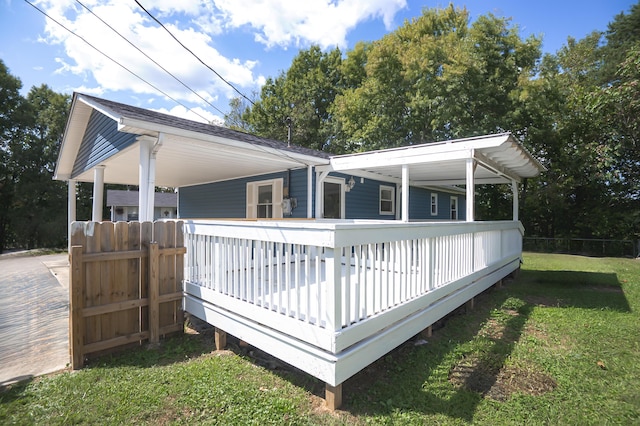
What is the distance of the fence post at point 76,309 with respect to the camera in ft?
9.61

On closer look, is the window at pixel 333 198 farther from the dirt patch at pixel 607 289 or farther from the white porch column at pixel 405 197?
the dirt patch at pixel 607 289

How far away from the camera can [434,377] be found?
281 cm

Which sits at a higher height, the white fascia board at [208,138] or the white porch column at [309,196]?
the white fascia board at [208,138]

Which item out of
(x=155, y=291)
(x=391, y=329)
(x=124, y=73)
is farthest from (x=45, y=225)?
(x=391, y=329)

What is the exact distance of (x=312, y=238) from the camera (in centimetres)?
244

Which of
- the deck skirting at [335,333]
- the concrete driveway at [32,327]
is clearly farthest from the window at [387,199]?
the concrete driveway at [32,327]

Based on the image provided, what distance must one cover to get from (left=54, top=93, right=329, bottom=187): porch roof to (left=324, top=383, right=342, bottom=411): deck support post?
419cm

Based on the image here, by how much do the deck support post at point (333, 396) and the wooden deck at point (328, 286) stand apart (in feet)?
0.35

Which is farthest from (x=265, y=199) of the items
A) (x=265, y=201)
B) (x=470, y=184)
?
(x=470, y=184)

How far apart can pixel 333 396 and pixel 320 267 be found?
970 millimetres

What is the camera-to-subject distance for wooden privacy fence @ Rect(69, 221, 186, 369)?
119 inches

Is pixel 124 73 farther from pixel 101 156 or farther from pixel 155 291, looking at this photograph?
pixel 155 291

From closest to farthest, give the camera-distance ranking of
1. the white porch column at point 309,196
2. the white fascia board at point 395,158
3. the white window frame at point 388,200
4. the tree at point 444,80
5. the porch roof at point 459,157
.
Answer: the porch roof at point 459,157
the white fascia board at point 395,158
the white porch column at point 309,196
the white window frame at point 388,200
the tree at point 444,80

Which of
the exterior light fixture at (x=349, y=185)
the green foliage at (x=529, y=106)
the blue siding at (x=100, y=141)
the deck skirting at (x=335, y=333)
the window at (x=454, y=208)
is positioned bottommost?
the deck skirting at (x=335, y=333)
